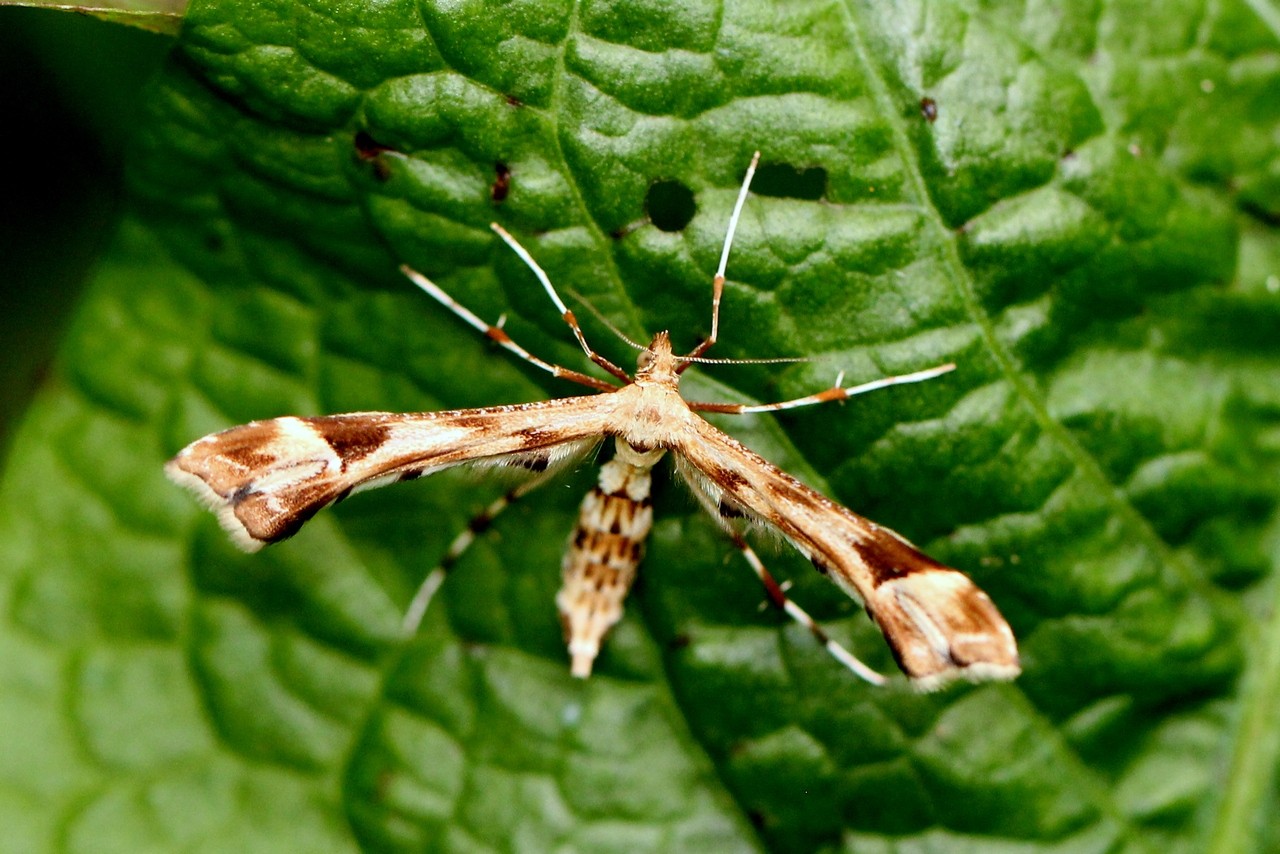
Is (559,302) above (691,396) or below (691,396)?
above

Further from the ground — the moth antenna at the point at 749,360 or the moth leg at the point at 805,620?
the moth antenna at the point at 749,360

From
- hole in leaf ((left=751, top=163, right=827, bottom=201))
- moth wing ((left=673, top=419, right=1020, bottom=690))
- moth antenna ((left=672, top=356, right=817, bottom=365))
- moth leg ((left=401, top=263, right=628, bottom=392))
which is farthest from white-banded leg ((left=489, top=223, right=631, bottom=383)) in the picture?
hole in leaf ((left=751, top=163, right=827, bottom=201))

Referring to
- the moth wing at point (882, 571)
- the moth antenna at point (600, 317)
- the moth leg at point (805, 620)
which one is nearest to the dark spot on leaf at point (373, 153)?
the moth antenna at point (600, 317)

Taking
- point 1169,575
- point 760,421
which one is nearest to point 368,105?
point 760,421

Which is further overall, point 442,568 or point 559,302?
point 442,568

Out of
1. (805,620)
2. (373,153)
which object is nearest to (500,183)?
(373,153)

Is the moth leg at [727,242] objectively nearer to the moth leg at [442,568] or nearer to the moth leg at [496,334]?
the moth leg at [496,334]

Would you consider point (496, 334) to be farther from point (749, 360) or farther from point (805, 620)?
point (805, 620)
